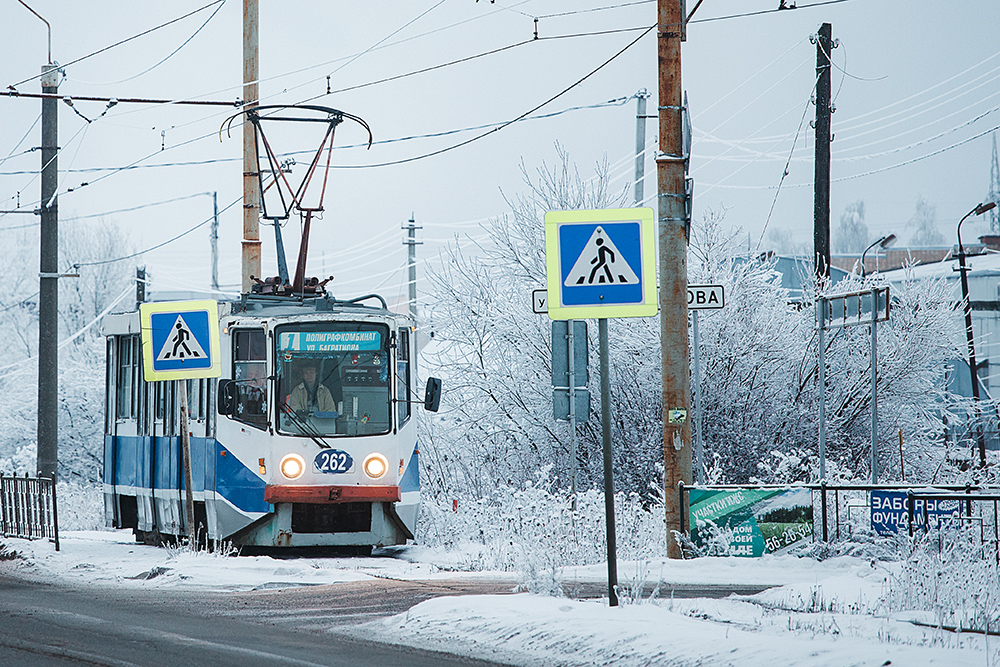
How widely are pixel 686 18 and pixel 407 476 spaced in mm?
6230

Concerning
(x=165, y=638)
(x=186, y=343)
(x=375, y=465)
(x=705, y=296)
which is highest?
(x=705, y=296)

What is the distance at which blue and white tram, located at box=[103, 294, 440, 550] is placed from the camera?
1513 centimetres

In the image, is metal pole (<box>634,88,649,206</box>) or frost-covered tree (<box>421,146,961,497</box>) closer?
frost-covered tree (<box>421,146,961,497</box>)

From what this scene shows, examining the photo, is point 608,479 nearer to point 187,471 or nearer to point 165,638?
point 165,638

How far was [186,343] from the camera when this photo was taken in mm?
14344

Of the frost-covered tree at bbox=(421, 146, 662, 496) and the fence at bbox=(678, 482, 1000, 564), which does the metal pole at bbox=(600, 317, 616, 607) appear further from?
the frost-covered tree at bbox=(421, 146, 662, 496)

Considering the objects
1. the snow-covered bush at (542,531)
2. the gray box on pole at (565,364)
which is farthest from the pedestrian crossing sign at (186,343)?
the gray box on pole at (565,364)

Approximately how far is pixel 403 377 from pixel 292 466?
1733 mm

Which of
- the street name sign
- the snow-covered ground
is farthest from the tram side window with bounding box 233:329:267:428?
the street name sign

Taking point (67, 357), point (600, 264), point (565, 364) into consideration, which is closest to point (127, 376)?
point (565, 364)

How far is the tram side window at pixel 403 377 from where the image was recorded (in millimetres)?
15703

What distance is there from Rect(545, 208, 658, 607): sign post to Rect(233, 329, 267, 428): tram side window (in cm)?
722

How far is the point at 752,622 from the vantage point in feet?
28.1

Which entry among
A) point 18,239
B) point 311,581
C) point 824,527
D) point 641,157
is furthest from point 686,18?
point 18,239
